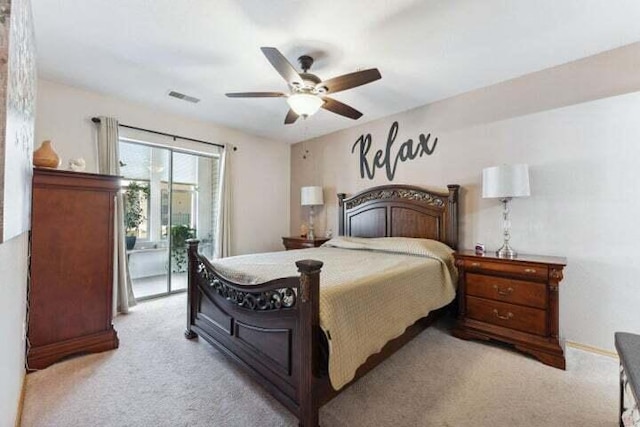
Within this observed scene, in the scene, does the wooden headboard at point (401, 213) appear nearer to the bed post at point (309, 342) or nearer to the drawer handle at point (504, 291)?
the drawer handle at point (504, 291)

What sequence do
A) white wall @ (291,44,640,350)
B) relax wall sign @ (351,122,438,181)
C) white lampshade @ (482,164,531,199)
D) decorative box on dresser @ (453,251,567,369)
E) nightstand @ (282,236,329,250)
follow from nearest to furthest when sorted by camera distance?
decorative box on dresser @ (453,251,567,369) → white wall @ (291,44,640,350) → white lampshade @ (482,164,531,199) → relax wall sign @ (351,122,438,181) → nightstand @ (282,236,329,250)

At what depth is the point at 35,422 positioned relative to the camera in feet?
5.27

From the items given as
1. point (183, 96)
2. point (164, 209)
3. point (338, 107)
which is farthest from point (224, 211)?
point (338, 107)

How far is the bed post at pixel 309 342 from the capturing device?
4.91 feet

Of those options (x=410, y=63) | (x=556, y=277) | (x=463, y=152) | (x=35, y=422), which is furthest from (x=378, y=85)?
(x=35, y=422)

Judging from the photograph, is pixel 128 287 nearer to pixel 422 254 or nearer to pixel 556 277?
pixel 422 254

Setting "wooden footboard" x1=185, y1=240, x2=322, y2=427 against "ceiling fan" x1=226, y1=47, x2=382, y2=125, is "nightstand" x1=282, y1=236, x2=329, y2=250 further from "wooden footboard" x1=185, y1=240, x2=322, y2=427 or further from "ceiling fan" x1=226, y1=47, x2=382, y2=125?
"ceiling fan" x1=226, y1=47, x2=382, y2=125

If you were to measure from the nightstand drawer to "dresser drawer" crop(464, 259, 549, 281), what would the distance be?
6 cm

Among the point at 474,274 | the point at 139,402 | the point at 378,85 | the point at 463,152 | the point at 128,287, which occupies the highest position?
the point at 378,85

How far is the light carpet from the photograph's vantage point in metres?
1.65

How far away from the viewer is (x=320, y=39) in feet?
7.45

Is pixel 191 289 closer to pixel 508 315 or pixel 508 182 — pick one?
pixel 508 315

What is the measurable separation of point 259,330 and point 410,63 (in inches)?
104

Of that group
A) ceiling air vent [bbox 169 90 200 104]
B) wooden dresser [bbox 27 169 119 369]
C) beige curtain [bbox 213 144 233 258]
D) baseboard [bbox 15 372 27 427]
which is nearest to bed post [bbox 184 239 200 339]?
wooden dresser [bbox 27 169 119 369]
